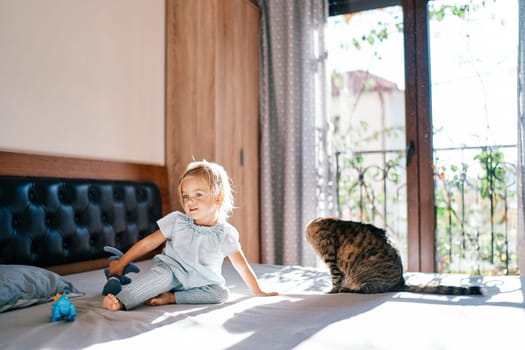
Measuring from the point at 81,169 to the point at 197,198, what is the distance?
106cm

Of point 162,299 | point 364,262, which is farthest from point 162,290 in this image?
point 364,262

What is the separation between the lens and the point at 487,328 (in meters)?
1.36

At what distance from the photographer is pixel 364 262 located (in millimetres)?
1942

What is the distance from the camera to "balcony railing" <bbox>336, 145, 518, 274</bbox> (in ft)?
10.8

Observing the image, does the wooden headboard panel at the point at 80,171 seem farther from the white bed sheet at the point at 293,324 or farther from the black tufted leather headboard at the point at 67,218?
the white bed sheet at the point at 293,324

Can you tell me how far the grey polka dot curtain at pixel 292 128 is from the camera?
3.70 meters

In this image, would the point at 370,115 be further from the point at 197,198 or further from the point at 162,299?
the point at 162,299

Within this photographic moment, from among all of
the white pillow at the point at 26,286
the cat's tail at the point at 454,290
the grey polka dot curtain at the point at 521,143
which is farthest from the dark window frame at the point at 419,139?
the white pillow at the point at 26,286

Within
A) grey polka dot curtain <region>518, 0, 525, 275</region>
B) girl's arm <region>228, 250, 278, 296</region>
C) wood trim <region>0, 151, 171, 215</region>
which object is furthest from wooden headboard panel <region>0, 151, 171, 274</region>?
grey polka dot curtain <region>518, 0, 525, 275</region>

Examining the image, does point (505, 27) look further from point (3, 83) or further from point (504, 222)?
point (3, 83)

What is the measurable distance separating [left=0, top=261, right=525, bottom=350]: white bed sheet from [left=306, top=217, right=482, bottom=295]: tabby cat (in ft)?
0.22

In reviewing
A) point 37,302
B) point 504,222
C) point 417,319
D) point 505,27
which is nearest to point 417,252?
point 504,222

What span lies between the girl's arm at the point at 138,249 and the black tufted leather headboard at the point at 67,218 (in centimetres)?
55

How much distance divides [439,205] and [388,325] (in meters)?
2.28
